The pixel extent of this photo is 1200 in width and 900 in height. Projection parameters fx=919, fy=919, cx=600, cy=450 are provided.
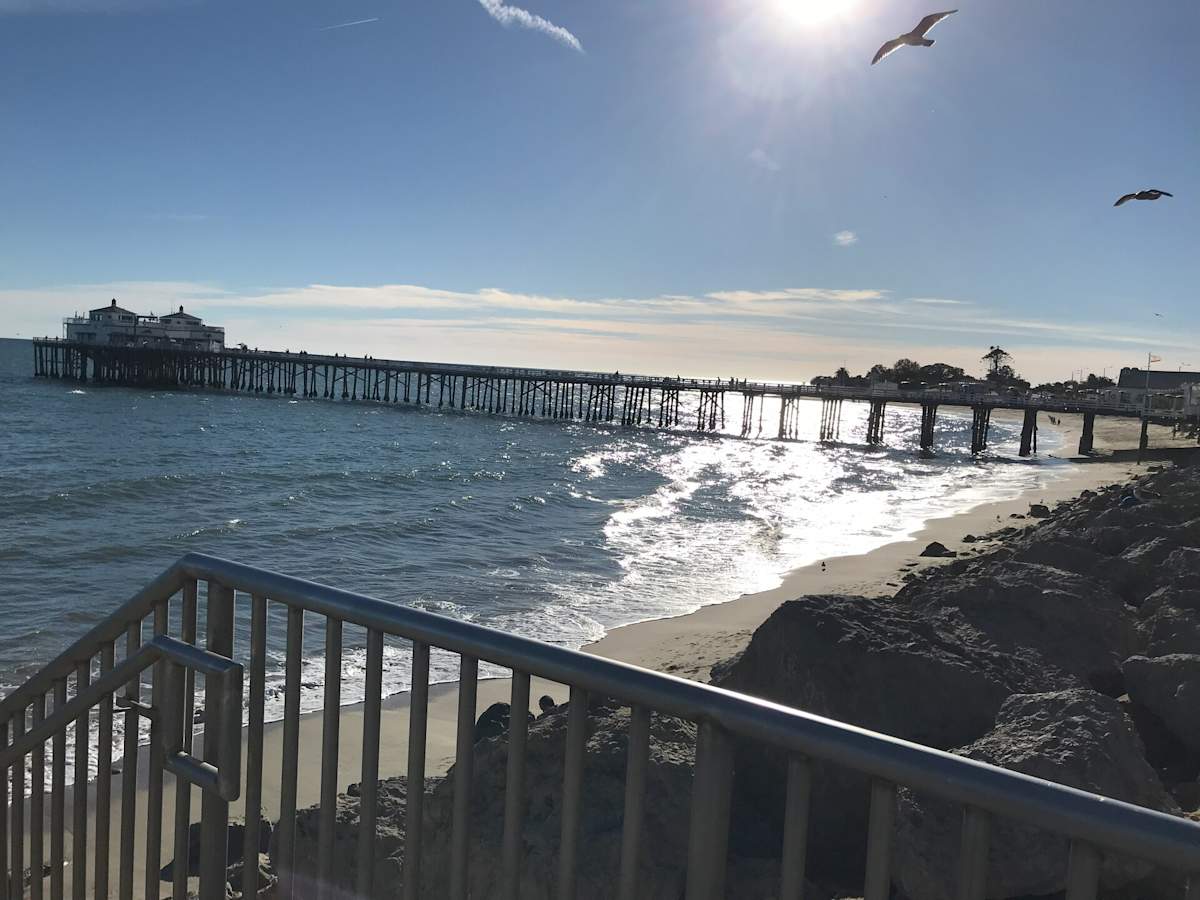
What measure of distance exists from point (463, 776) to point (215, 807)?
2.47 ft

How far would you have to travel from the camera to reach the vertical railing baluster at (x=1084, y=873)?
1148mm

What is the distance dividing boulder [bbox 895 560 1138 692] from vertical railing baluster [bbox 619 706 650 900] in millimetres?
5272

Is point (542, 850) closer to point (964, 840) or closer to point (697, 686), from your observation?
point (697, 686)

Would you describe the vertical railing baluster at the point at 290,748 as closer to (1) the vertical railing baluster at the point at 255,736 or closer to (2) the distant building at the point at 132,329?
(1) the vertical railing baluster at the point at 255,736

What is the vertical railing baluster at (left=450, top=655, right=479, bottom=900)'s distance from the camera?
1775 mm

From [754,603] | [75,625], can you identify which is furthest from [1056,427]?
[75,625]

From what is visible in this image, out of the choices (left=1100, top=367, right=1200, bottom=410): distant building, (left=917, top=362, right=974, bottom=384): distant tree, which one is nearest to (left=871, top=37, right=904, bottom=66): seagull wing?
(left=1100, top=367, right=1200, bottom=410): distant building

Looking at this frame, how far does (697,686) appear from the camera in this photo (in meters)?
1.48

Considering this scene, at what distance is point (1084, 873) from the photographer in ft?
3.77

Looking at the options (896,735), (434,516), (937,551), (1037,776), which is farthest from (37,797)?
(434,516)

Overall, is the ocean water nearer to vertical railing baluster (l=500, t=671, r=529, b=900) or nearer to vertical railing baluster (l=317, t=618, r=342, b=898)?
vertical railing baluster (l=317, t=618, r=342, b=898)

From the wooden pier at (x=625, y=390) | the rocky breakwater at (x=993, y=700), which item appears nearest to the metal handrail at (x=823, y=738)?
the rocky breakwater at (x=993, y=700)

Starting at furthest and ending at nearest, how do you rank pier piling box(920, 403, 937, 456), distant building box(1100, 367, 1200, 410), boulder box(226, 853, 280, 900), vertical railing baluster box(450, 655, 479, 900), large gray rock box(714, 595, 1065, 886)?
1. distant building box(1100, 367, 1200, 410)
2. pier piling box(920, 403, 937, 456)
3. boulder box(226, 853, 280, 900)
4. large gray rock box(714, 595, 1065, 886)
5. vertical railing baluster box(450, 655, 479, 900)

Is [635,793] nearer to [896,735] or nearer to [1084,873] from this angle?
[1084,873]
